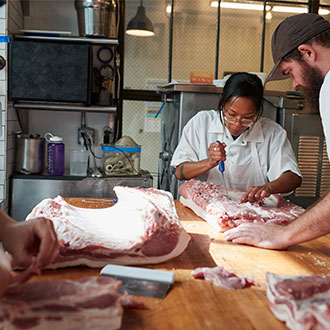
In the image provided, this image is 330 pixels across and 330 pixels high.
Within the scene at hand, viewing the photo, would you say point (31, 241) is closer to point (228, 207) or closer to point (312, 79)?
point (228, 207)

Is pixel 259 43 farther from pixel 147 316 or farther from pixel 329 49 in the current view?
pixel 147 316

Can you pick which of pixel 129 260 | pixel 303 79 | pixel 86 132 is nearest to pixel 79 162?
pixel 86 132

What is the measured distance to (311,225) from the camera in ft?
5.61

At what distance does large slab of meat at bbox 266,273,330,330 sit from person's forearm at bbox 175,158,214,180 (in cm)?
154

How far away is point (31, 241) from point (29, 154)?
2.71 meters

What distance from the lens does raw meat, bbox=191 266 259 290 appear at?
4.48 ft

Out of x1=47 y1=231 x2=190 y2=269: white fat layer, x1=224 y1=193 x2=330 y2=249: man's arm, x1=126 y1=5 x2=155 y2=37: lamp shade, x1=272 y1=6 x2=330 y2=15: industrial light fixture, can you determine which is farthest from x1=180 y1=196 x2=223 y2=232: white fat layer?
x1=272 y1=6 x2=330 y2=15: industrial light fixture

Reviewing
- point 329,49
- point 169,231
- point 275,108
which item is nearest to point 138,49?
point 275,108

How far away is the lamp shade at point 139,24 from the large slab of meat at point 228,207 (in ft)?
8.56

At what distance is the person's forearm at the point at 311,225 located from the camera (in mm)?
1668

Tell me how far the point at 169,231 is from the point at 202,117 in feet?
5.27

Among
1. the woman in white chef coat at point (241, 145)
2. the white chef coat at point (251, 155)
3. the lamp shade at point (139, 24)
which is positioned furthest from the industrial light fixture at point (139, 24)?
the white chef coat at point (251, 155)

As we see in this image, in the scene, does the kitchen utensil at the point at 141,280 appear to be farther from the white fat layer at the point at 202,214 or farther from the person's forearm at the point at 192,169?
the person's forearm at the point at 192,169

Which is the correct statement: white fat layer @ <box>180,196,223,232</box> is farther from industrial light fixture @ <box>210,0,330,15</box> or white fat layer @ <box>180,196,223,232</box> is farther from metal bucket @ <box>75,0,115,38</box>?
industrial light fixture @ <box>210,0,330,15</box>
